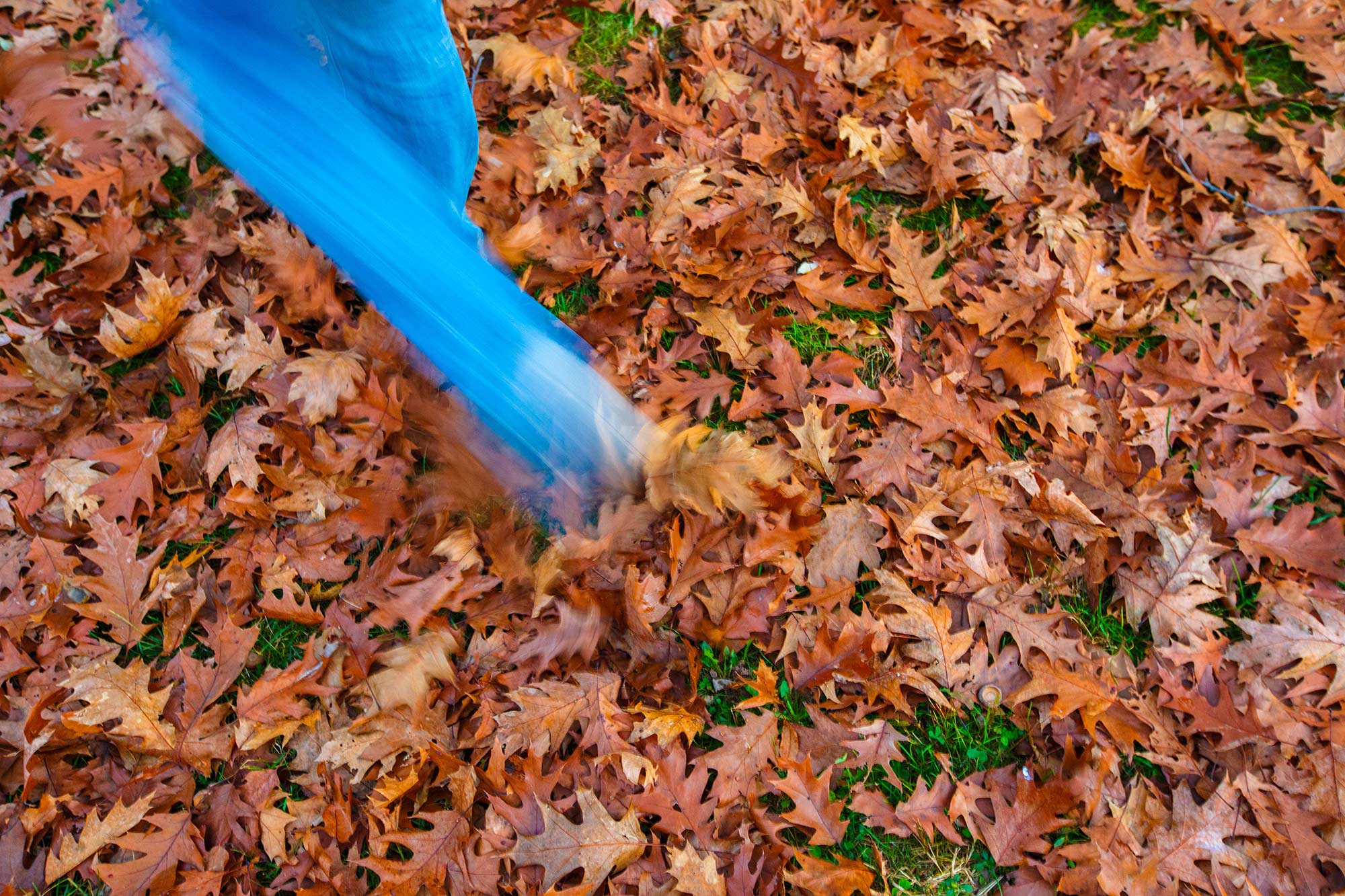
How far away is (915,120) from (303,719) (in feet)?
9.39

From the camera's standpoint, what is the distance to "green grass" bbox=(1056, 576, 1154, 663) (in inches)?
88.4

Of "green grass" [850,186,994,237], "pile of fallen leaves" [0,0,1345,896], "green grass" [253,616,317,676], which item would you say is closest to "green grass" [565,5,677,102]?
"pile of fallen leaves" [0,0,1345,896]

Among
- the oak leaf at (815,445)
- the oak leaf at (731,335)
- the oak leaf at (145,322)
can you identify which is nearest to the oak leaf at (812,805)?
the oak leaf at (815,445)

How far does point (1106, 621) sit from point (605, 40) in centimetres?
282

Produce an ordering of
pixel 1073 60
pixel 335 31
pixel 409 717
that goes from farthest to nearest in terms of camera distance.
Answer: pixel 1073 60 → pixel 409 717 → pixel 335 31

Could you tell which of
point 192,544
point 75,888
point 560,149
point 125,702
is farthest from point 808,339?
point 75,888

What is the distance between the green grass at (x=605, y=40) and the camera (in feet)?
10.3

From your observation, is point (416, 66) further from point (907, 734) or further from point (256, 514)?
point (907, 734)

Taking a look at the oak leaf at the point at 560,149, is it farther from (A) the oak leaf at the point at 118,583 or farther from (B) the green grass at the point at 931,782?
(B) the green grass at the point at 931,782

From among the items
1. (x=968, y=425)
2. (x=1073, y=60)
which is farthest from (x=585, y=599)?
(x=1073, y=60)

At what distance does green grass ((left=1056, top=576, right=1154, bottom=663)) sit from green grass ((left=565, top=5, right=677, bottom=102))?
95.4 inches

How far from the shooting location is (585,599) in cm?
217

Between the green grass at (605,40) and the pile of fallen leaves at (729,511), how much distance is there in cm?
6

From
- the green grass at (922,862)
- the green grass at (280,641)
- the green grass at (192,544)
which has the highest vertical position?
the green grass at (192,544)
